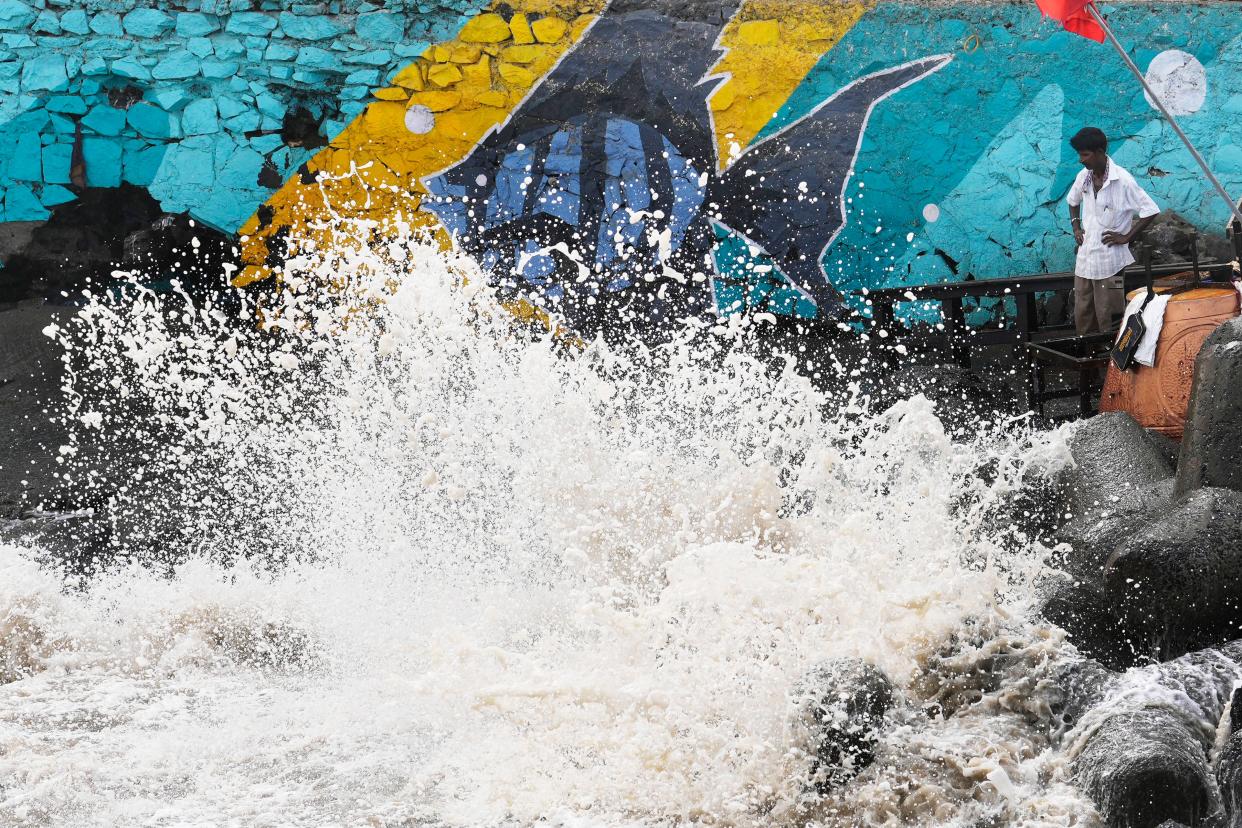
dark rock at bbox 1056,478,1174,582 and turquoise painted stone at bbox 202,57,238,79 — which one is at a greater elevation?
turquoise painted stone at bbox 202,57,238,79

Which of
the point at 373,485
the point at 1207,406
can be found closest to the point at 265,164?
the point at 373,485

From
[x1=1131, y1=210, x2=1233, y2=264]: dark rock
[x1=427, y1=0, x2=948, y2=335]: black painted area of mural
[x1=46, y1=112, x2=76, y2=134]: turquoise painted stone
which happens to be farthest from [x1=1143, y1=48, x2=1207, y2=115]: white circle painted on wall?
[x1=46, y1=112, x2=76, y2=134]: turquoise painted stone

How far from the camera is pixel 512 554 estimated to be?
535 cm

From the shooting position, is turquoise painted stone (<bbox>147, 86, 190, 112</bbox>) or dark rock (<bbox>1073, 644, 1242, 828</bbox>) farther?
turquoise painted stone (<bbox>147, 86, 190, 112</bbox>)

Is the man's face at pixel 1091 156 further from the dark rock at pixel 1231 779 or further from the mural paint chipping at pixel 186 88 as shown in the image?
the dark rock at pixel 1231 779

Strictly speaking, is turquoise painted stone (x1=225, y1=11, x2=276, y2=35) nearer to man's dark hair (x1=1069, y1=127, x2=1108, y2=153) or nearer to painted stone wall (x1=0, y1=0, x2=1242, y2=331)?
painted stone wall (x1=0, y1=0, x2=1242, y2=331)

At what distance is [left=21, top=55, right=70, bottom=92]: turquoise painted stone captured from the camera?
884 cm

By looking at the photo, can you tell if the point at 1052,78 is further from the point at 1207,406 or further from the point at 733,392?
the point at 1207,406

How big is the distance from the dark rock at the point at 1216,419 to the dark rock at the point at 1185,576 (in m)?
0.35

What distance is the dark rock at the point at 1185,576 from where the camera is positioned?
400cm

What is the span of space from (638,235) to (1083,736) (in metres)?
6.38

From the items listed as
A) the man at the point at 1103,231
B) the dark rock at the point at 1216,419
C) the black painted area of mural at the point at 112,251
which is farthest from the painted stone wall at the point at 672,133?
the dark rock at the point at 1216,419

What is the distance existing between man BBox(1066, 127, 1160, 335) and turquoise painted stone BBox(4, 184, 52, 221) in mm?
7158

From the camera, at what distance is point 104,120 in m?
8.92
